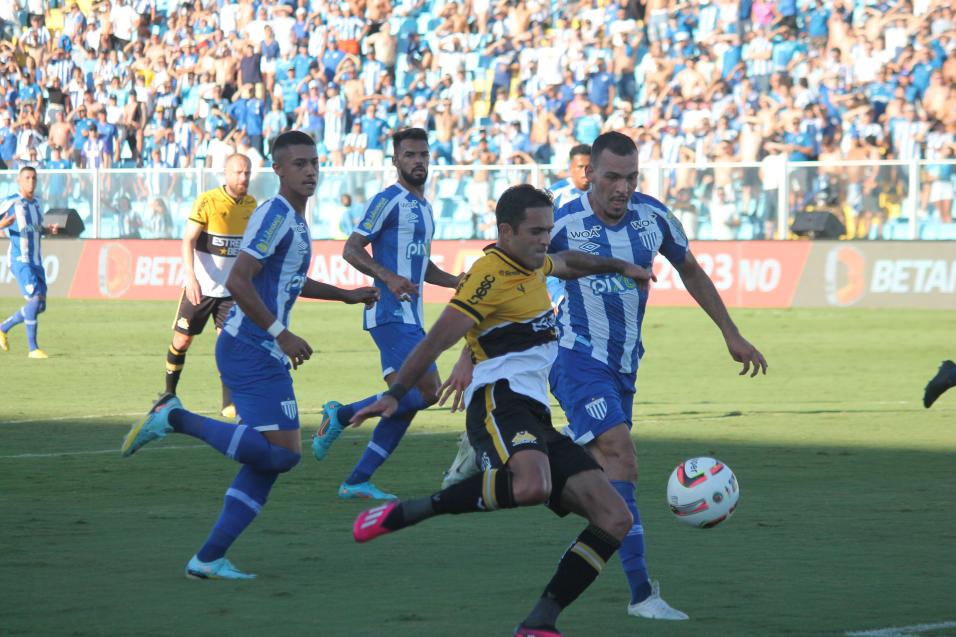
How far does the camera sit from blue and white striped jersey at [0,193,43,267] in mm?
20609

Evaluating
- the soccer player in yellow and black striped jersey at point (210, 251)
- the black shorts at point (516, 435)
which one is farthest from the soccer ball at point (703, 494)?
the soccer player in yellow and black striped jersey at point (210, 251)

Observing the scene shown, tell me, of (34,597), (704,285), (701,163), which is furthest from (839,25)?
(34,597)

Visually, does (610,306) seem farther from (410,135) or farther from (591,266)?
(410,135)

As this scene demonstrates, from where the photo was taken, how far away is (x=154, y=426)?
→ 24.6 ft

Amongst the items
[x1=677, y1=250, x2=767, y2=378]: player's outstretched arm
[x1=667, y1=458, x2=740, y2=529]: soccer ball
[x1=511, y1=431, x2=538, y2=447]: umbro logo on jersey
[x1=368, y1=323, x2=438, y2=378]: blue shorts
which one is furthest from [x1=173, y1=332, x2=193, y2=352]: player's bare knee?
[x1=511, y1=431, x2=538, y2=447]: umbro logo on jersey

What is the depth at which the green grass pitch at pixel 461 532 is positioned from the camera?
646 cm

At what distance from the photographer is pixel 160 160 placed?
3497cm

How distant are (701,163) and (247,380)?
64.4 ft

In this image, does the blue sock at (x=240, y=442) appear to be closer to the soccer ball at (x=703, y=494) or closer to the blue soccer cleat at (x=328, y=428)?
the soccer ball at (x=703, y=494)

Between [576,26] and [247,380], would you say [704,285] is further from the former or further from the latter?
[576,26]

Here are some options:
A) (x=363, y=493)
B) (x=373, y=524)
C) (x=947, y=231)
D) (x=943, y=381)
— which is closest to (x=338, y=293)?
(x=363, y=493)

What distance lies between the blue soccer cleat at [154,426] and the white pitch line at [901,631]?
3268mm

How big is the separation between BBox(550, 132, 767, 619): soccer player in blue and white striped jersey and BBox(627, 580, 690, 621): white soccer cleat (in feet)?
2.25

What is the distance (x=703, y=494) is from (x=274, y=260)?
229 cm
